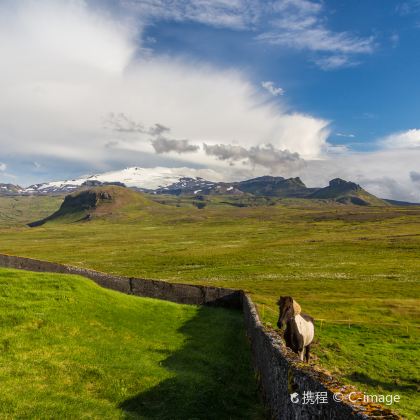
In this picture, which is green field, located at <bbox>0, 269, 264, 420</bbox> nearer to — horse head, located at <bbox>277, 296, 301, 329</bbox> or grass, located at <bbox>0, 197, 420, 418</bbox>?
horse head, located at <bbox>277, 296, 301, 329</bbox>

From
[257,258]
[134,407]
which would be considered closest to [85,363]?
[134,407]

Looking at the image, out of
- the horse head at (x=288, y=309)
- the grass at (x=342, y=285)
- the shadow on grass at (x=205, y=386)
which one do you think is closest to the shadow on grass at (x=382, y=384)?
the grass at (x=342, y=285)

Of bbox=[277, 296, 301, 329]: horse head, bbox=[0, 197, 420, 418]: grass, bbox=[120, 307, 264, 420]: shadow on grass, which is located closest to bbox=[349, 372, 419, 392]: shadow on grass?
bbox=[0, 197, 420, 418]: grass

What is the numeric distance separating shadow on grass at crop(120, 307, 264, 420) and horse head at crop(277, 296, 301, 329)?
13.2ft

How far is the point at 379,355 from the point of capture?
101 ft

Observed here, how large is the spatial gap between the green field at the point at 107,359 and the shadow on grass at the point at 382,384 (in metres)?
6.77

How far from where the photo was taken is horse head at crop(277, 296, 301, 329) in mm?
19391

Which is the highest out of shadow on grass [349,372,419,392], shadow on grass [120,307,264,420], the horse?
the horse

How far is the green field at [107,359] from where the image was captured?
16.4 meters

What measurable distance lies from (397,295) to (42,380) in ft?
208

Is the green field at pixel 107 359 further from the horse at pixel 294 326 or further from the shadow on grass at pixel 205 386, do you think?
the horse at pixel 294 326

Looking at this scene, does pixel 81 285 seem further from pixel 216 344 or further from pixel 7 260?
pixel 7 260

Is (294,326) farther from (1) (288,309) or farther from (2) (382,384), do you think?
(2) (382,384)

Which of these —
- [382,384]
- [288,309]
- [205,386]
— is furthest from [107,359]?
[382,384]
